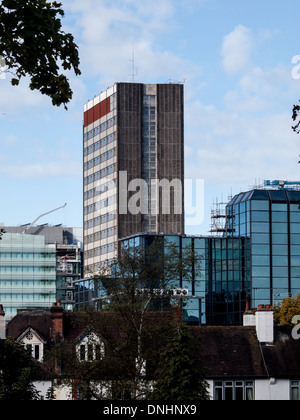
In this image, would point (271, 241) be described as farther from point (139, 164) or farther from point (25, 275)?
point (25, 275)

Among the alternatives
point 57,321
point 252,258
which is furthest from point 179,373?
point 252,258

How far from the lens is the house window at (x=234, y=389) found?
57.6 meters

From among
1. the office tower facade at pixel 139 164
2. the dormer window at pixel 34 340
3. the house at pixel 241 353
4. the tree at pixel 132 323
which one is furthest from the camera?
the office tower facade at pixel 139 164

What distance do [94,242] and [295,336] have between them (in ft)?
447

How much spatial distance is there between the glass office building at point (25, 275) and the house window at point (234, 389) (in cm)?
13985

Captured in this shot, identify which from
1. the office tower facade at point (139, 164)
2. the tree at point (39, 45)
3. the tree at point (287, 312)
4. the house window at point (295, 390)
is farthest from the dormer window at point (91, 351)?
the office tower facade at point (139, 164)

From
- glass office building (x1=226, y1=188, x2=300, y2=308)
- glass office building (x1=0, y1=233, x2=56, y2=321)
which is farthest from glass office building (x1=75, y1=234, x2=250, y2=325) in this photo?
glass office building (x1=0, y1=233, x2=56, y2=321)

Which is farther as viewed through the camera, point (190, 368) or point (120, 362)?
point (120, 362)

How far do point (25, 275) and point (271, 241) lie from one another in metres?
77.6

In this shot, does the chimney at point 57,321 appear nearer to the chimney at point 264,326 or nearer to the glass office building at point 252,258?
the chimney at point 264,326

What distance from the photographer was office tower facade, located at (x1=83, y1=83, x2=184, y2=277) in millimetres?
185375

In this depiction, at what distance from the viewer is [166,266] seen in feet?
178
